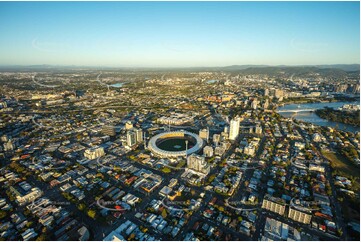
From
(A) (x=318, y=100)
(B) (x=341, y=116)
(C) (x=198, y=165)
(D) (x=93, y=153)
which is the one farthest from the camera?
(A) (x=318, y=100)

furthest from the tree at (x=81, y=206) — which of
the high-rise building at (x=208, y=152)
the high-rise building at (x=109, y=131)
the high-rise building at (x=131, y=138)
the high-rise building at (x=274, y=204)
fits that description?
the high-rise building at (x=109, y=131)

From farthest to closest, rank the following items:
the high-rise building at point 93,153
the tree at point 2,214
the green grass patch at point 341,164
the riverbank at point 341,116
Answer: the riverbank at point 341,116
the high-rise building at point 93,153
the green grass patch at point 341,164
the tree at point 2,214

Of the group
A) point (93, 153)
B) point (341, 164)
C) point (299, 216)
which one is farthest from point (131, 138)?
point (341, 164)

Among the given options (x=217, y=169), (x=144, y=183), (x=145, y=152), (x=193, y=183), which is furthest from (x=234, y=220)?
(x=145, y=152)

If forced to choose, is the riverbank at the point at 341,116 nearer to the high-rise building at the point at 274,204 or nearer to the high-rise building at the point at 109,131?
the high-rise building at the point at 274,204

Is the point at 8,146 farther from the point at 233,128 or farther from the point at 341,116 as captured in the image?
the point at 341,116

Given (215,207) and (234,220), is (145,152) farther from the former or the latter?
(234,220)
